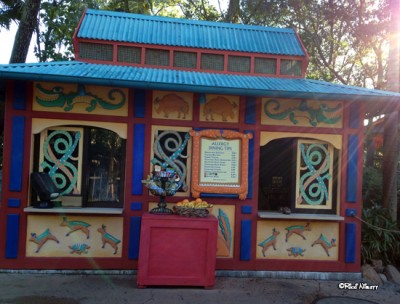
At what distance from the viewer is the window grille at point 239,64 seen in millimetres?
6156

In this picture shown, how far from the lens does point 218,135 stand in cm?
554

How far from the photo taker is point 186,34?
6.41m

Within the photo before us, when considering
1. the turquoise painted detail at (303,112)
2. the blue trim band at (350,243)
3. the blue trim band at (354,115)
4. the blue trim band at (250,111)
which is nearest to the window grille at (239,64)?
the blue trim band at (250,111)

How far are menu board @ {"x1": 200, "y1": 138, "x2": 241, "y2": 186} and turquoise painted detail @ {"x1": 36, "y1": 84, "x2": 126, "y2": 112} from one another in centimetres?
153

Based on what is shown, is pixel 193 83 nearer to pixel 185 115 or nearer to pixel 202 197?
pixel 185 115

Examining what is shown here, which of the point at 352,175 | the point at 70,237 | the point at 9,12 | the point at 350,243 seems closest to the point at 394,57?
the point at 352,175

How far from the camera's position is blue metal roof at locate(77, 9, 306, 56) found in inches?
238

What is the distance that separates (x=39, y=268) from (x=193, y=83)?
12.0 feet

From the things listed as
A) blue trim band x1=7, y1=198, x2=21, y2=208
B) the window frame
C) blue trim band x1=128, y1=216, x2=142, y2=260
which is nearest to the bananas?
blue trim band x1=128, y1=216, x2=142, y2=260

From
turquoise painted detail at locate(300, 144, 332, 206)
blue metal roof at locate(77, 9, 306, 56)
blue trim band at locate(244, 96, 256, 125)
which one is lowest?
turquoise painted detail at locate(300, 144, 332, 206)

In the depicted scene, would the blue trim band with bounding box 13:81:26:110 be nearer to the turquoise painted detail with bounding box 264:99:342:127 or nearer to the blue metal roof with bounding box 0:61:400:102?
the blue metal roof with bounding box 0:61:400:102

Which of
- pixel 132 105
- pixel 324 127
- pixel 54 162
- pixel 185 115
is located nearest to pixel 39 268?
pixel 54 162

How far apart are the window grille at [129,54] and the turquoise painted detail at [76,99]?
0.87m

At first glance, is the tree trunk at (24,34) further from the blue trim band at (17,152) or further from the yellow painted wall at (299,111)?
the yellow painted wall at (299,111)
